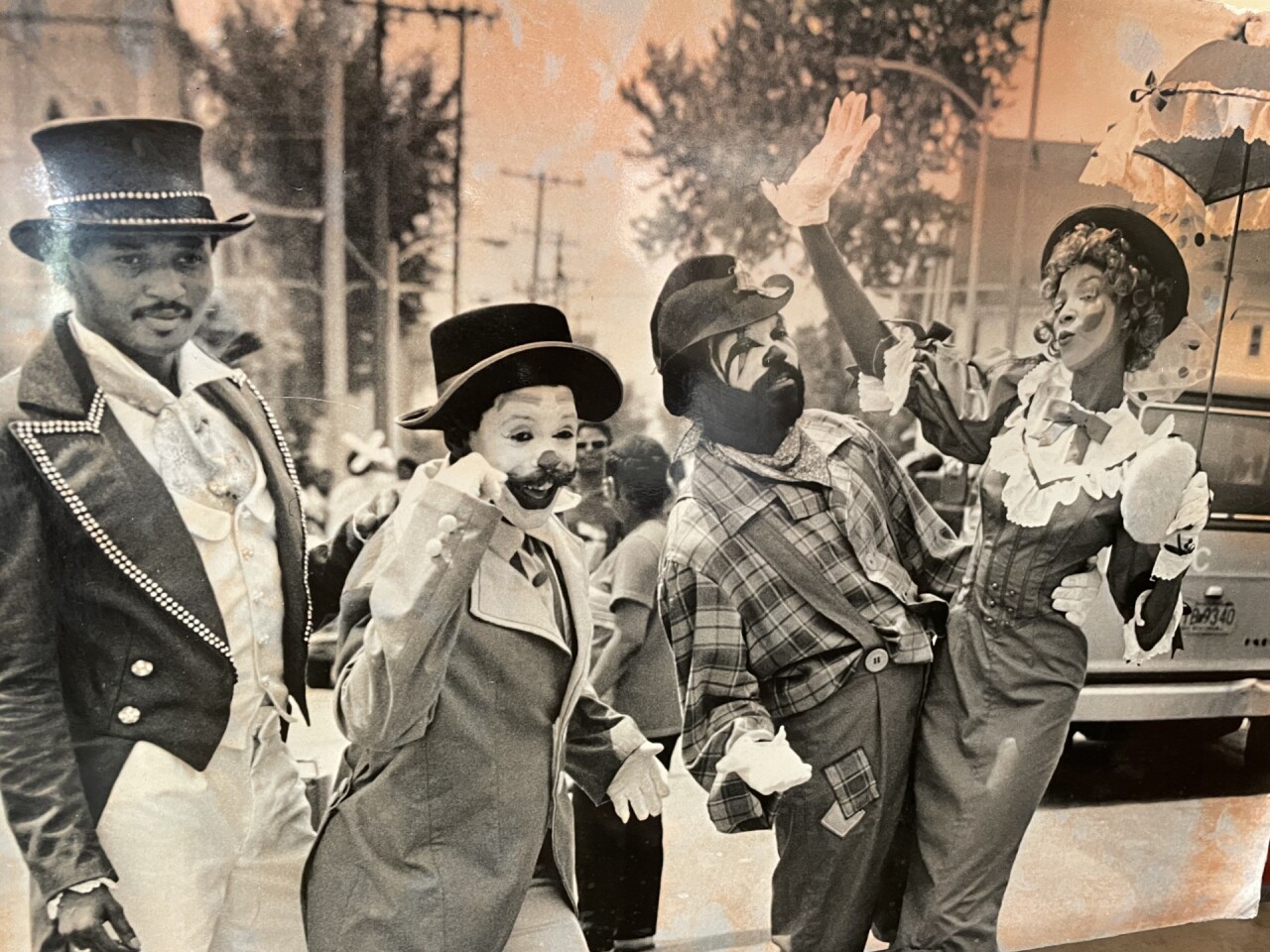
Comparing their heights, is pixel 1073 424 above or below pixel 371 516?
above

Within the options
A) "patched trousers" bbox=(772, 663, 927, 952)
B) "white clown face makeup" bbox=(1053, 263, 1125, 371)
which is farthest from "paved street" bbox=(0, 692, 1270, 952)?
"white clown face makeup" bbox=(1053, 263, 1125, 371)

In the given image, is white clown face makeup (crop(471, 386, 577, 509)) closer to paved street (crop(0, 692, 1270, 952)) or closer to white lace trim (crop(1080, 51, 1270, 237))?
paved street (crop(0, 692, 1270, 952))

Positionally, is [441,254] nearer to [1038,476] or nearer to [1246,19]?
[1038,476]

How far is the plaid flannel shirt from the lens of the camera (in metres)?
2.24

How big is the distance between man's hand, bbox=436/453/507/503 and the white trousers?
2.09ft

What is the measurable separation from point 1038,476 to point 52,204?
2.39 meters

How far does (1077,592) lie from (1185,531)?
1.32 feet

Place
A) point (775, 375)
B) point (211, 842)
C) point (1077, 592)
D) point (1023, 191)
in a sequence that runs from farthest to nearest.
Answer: point (1077, 592), point (1023, 191), point (775, 375), point (211, 842)

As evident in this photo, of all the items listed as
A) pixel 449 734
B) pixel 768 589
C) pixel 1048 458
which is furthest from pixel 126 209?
pixel 1048 458

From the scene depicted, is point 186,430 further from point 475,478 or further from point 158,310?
point 475,478

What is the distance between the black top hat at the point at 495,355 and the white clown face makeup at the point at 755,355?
1.15ft

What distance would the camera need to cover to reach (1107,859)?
3.00 m

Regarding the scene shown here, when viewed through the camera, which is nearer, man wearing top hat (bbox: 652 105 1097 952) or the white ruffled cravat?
the white ruffled cravat

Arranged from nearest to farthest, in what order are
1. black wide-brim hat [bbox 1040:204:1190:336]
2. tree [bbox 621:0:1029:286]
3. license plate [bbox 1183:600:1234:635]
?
1. tree [bbox 621:0:1029:286]
2. black wide-brim hat [bbox 1040:204:1190:336]
3. license plate [bbox 1183:600:1234:635]
